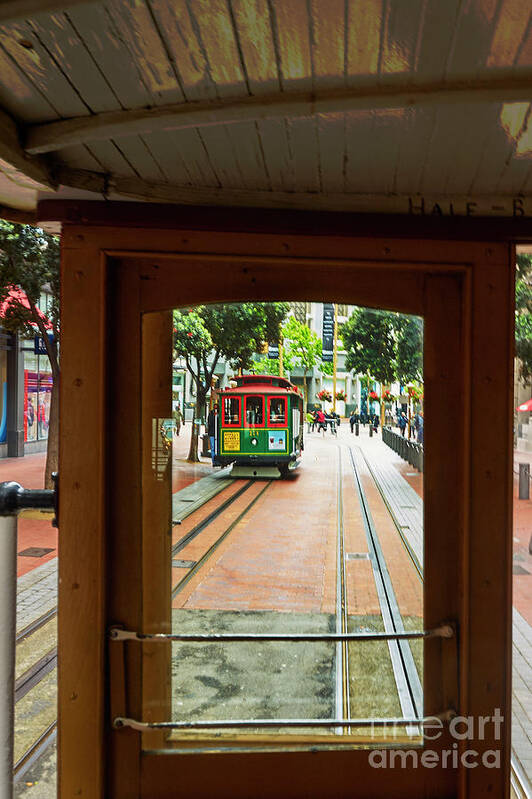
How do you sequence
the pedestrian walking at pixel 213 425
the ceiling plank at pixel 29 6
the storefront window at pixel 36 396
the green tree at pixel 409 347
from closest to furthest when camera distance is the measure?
1. the ceiling plank at pixel 29 6
2. the green tree at pixel 409 347
3. the pedestrian walking at pixel 213 425
4. the storefront window at pixel 36 396

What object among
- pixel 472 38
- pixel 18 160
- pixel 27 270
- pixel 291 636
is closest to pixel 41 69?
pixel 18 160

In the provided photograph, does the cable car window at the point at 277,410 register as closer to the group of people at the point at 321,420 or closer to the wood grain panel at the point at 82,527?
the group of people at the point at 321,420

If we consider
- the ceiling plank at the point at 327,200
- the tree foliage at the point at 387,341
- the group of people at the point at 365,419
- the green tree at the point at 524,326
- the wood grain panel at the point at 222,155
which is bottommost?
the group of people at the point at 365,419

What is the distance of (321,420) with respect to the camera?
196 inches

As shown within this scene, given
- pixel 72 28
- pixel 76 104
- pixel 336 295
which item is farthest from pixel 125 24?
pixel 336 295

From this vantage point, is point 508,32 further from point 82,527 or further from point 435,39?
Answer: point 82,527

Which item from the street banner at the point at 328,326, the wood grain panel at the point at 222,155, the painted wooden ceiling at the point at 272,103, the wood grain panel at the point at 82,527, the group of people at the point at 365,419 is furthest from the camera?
the group of people at the point at 365,419

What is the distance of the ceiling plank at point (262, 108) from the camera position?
171 centimetres

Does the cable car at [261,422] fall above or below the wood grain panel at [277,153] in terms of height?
below

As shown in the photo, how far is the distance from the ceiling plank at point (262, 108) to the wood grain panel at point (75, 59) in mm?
74

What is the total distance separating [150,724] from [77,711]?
31 centimetres

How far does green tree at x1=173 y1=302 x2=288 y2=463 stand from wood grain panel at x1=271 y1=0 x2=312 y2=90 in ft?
3.76

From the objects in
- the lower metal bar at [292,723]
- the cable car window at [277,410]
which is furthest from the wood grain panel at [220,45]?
the cable car window at [277,410]

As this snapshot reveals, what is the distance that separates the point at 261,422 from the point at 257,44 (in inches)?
153
